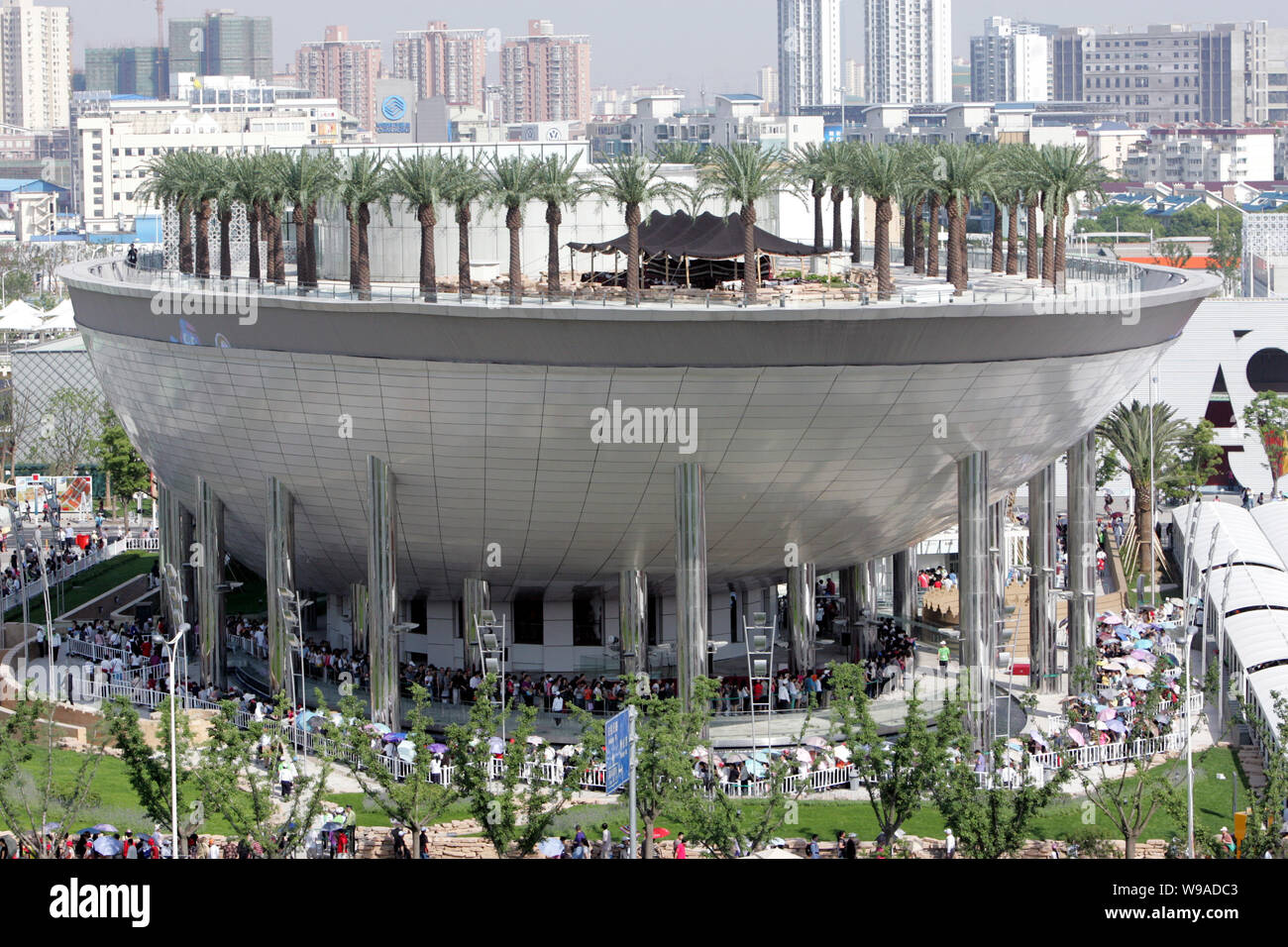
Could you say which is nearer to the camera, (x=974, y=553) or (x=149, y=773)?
(x=149, y=773)

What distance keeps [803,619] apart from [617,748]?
1881cm

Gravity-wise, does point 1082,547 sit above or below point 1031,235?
below

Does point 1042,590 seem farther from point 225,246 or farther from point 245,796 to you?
point 245,796

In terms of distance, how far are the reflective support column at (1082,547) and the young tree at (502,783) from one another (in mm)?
21248

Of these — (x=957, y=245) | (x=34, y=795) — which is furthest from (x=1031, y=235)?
(x=34, y=795)

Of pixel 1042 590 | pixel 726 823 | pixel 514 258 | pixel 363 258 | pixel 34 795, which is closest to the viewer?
pixel 726 823

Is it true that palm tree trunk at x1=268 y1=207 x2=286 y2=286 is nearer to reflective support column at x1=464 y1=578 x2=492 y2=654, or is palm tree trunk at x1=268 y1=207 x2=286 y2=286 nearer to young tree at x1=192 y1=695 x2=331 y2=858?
reflective support column at x1=464 y1=578 x2=492 y2=654

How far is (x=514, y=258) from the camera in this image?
4647cm

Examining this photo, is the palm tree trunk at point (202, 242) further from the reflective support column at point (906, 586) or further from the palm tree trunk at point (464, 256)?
the reflective support column at point (906, 586)

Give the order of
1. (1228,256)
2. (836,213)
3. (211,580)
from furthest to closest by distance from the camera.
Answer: (1228,256) → (836,213) → (211,580)

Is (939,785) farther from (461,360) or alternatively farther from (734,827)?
(461,360)

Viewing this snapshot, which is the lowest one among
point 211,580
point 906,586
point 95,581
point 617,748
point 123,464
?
point 95,581

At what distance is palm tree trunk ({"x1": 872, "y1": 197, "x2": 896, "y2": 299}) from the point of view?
1889 inches
